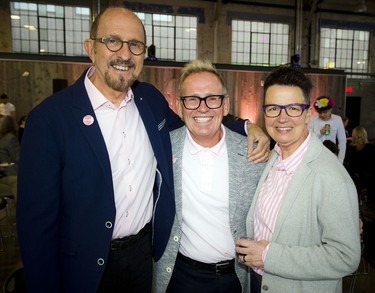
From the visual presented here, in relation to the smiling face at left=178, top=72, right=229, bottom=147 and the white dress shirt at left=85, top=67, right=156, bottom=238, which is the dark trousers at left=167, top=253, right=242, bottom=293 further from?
the smiling face at left=178, top=72, right=229, bottom=147

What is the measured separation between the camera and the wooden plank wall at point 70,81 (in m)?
8.68

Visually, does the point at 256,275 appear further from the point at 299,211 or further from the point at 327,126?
the point at 327,126

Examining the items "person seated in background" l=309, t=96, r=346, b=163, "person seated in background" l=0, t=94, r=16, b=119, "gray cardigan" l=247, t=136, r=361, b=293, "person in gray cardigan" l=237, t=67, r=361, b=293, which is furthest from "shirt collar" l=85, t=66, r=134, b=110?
"person seated in background" l=0, t=94, r=16, b=119

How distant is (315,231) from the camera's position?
5.08 ft

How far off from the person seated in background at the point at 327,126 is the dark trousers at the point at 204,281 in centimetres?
400

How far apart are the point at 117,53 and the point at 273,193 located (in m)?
1.13

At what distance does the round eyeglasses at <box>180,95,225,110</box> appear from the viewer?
2.01m

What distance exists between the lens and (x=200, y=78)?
79.4 inches

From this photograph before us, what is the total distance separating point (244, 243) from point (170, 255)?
58cm

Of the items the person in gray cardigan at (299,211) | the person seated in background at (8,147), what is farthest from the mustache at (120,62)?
the person seated in background at (8,147)

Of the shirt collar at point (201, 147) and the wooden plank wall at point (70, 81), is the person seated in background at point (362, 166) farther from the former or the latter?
the wooden plank wall at point (70, 81)

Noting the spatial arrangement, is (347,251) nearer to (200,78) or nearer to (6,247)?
(200,78)

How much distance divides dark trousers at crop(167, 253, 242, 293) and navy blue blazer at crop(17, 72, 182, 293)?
1.74 ft

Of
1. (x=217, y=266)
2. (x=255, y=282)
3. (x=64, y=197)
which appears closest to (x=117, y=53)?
(x=64, y=197)
